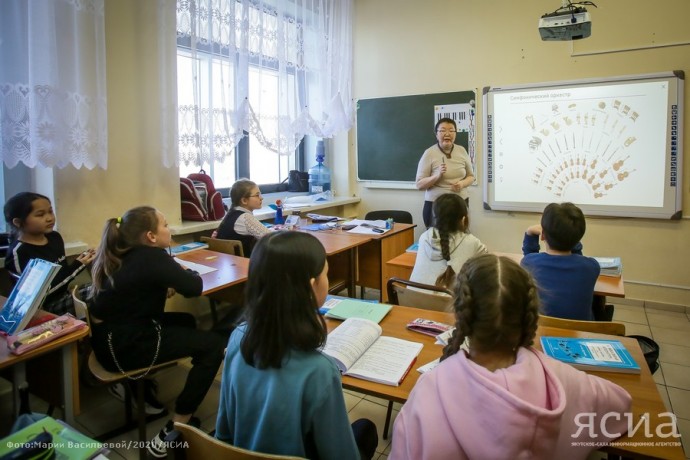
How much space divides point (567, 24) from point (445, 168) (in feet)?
4.78

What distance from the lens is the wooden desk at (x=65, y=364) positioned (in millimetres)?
1571

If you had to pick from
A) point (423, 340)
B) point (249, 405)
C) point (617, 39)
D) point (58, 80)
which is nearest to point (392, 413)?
point (423, 340)

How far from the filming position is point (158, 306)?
6.76 feet

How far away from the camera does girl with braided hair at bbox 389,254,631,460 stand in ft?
2.86

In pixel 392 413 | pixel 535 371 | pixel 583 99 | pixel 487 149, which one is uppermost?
pixel 583 99

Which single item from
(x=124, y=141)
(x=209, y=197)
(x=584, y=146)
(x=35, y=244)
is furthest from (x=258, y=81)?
(x=584, y=146)

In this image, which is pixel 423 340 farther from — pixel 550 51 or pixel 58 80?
pixel 550 51

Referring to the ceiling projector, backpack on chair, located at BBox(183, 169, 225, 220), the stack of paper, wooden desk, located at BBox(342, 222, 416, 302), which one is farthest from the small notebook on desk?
the ceiling projector

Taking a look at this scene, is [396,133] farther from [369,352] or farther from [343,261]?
[369,352]

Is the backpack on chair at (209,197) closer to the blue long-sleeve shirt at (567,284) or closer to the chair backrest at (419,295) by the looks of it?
the chair backrest at (419,295)

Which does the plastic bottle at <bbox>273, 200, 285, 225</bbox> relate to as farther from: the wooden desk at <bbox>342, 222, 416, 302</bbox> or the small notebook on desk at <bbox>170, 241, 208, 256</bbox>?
the small notebook on desk at <bbox>170, 241, 208, 256</bbox>

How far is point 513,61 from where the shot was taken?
4.29 m

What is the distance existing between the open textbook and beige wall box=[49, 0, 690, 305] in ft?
6.55

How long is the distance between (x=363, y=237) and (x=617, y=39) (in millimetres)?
2723
